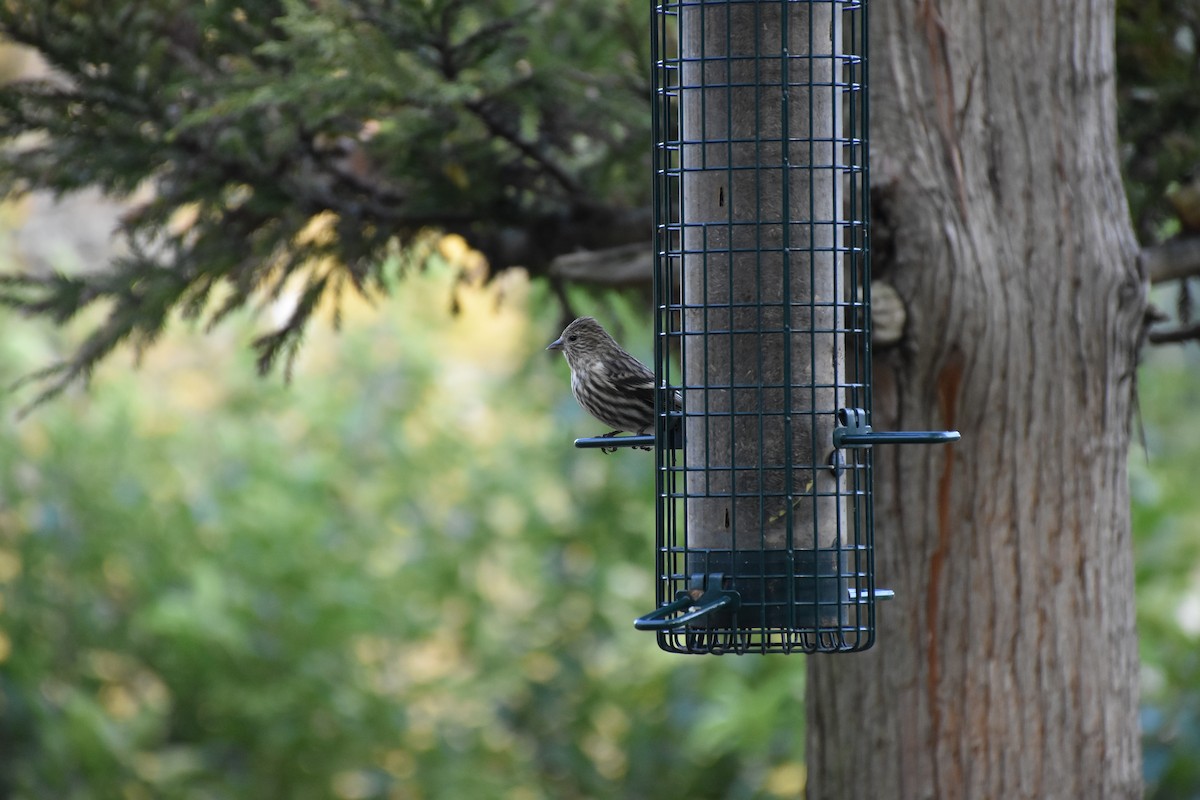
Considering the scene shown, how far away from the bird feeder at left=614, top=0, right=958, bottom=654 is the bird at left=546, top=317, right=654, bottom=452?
1.81 ft

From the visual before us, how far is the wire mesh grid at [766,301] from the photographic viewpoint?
395 cm

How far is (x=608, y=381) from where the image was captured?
471 cm

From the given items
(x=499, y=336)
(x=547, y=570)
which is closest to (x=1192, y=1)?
(x=547, y=570)

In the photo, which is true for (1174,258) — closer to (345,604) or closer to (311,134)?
(311,134)

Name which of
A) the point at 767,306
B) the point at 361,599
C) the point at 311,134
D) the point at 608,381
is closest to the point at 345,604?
the point at 361,599

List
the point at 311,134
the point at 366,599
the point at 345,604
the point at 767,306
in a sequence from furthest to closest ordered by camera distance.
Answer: the point at 366,599 → the point at 345,604 → the point at 311,134 → the point at 767,306

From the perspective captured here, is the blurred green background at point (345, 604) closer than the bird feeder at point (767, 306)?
No

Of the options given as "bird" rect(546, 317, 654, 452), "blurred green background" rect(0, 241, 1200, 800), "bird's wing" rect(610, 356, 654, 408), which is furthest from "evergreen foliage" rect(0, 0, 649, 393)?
"blurred green background" rect(0, 241, 1200, 800)

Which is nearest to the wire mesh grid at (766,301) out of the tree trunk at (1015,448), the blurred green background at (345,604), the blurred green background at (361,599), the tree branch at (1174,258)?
the tree trunk at (1015,448)

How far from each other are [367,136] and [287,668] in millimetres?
4029

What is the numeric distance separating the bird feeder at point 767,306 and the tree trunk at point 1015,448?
1.43 feet

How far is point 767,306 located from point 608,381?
2.85 feet

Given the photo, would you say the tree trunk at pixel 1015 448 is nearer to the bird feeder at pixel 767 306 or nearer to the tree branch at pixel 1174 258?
the bird feeder at pixel 767 306

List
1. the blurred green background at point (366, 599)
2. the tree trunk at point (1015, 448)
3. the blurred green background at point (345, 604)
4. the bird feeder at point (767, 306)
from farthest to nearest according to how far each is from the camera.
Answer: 1. the blurred green background at point (345, 604)
2. the blurred green background at point (366, 599)
3. the tree trunk at point (1015, 448)
4. the bird feeder at point (767, 306)
